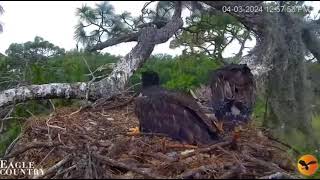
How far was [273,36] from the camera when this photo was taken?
18.7 feet

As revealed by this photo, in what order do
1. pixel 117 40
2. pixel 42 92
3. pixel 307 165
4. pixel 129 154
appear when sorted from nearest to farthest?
pixel 307 165 < pixel 129 154 < pixel 42 92 < pixel 117 40

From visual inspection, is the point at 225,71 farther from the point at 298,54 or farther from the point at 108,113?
the point at 108,113

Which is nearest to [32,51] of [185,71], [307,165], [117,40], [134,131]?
[117,40]

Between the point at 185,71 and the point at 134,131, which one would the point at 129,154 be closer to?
the point at 134,131

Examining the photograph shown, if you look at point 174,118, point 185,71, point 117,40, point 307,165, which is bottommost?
point 307,165

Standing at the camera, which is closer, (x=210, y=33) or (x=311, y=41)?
(x=311, y=41)

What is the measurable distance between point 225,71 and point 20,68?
12.7ft

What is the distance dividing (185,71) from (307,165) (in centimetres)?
539

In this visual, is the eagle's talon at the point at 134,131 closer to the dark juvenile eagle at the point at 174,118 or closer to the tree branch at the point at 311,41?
the dark juvenile eagle at the point at 174,118

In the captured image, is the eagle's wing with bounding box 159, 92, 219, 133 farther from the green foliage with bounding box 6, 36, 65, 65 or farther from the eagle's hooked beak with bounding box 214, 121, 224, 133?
the green foliage with bounding box 6, 36, 65, 65

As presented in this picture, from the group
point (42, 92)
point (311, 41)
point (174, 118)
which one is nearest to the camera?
point (174, 118)

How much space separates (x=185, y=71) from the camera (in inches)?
367

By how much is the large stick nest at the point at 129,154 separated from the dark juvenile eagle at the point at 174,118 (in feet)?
0.35

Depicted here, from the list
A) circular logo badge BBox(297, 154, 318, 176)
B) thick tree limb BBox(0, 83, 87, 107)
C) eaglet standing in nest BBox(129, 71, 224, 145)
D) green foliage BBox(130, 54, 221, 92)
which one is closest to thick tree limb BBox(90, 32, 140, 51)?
green foliage BBox(130, 54, 221, 92)
